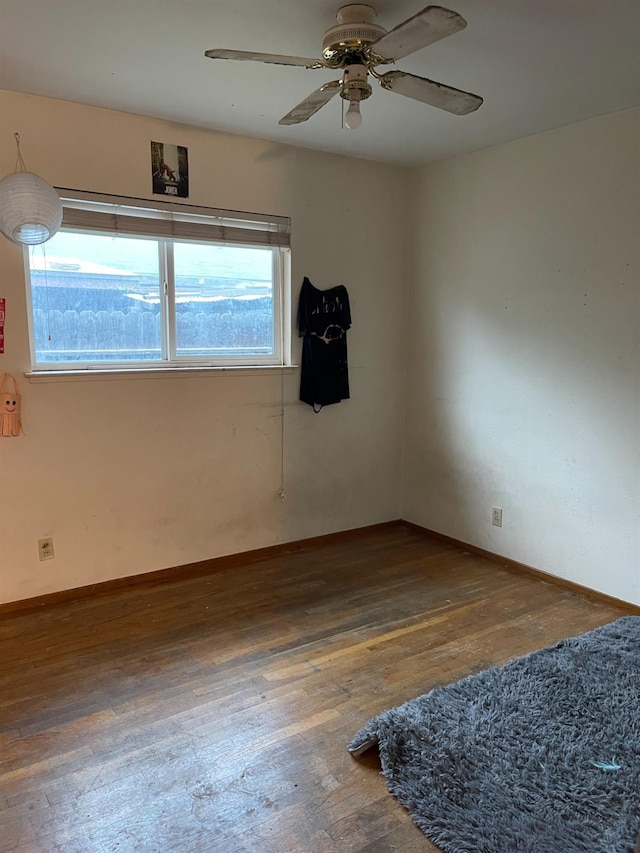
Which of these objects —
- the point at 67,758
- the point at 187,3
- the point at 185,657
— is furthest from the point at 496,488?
the point at 187,3

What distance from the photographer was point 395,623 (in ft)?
9.46

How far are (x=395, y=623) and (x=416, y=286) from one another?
2275 millimetres

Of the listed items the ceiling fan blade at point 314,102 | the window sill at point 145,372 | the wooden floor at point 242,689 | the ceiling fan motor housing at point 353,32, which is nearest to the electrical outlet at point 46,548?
the wooden floor at point 242,689

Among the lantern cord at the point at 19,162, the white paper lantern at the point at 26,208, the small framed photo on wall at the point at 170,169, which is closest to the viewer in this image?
the white paper lantern at the point at 26,208

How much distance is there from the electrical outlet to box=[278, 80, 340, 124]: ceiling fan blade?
225 centimetres

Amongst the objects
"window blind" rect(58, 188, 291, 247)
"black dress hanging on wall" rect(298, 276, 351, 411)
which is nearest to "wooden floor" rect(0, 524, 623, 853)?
"black dress hanging on wall" rect(298, 276, 351, 411)

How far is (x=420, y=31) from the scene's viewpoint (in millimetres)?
1661

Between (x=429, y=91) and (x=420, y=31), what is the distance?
1.33 feet

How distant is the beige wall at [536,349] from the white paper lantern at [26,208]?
2.35 metres

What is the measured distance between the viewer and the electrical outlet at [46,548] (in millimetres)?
2996

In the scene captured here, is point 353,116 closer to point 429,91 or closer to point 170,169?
point 429,91

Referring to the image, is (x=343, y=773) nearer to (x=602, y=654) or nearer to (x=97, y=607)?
(x=602, y=654)

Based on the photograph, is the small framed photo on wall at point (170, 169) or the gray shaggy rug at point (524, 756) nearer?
the gray shaggy rug at point (524, 756)

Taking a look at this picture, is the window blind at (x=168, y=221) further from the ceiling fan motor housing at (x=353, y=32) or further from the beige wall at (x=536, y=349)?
the ceiling fan motor housing at (x=353, y=32)
